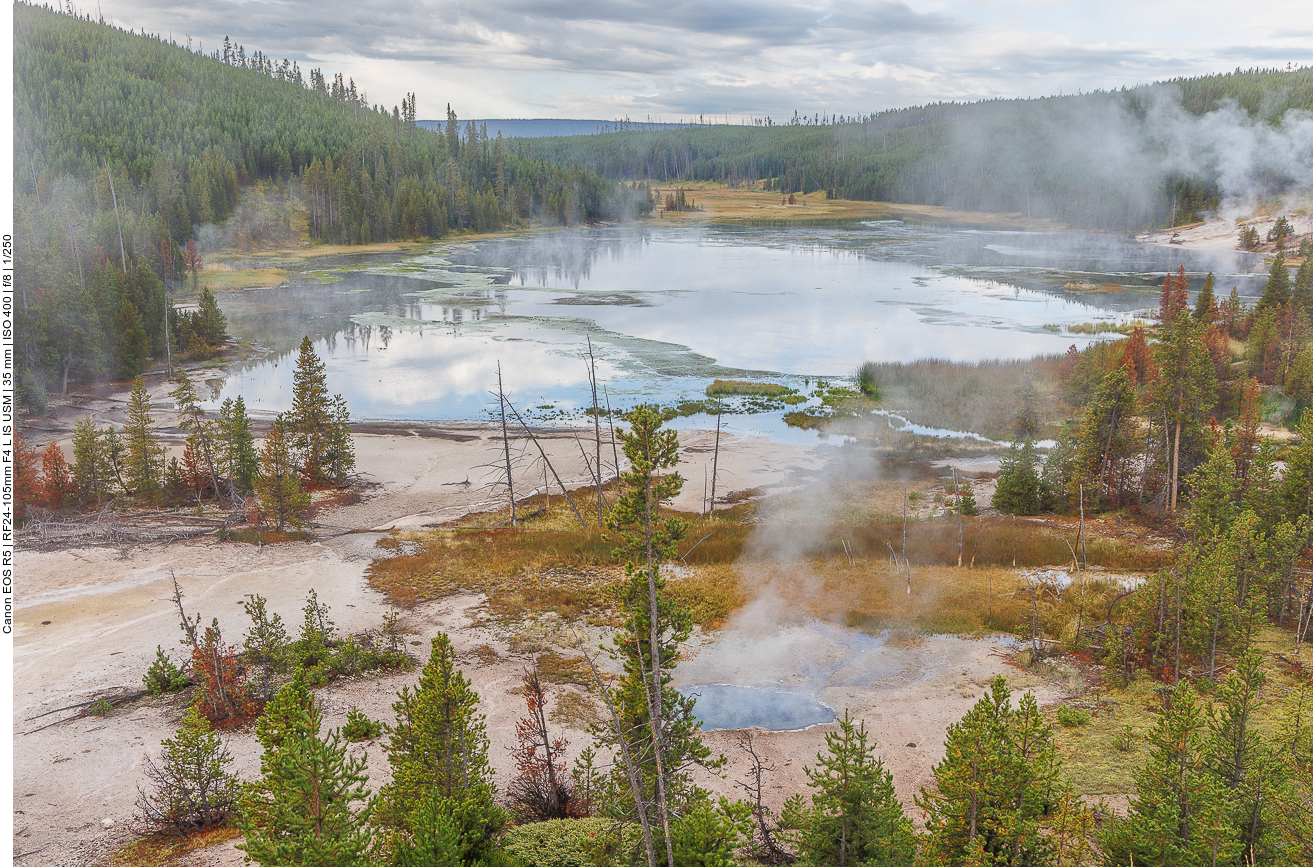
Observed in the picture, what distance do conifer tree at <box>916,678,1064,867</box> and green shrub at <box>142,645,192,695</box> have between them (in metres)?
19.9

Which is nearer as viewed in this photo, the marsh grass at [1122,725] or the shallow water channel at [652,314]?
the marsh grass at [1122,725]

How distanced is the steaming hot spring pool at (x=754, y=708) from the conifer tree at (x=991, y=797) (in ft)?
27.9

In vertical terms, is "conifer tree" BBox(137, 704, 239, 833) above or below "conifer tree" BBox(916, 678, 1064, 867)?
below

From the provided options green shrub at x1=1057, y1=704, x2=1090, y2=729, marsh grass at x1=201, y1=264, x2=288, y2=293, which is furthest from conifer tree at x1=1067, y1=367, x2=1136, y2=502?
marsh grass at x1=201, y1=264, x2=288, y2=293

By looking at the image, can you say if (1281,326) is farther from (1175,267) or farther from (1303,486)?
(1175,267)

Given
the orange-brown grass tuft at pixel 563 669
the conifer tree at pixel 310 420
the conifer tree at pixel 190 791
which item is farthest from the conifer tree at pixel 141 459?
the conifer tree at pixel 190 791

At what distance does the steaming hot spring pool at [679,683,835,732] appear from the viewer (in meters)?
22.1

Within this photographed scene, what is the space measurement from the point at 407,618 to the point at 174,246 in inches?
3514

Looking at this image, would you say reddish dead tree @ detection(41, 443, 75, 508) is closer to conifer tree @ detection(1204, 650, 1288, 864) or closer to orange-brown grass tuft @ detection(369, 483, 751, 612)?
orange-brown grass tuft @ detection(369, 483, 751, 612)

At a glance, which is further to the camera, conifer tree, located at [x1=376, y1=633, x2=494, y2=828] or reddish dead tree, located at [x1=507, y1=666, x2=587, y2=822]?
reddish dead tree, located at [x1=507, y1=666, x2=587, y2=822]

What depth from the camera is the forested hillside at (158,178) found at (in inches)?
2400

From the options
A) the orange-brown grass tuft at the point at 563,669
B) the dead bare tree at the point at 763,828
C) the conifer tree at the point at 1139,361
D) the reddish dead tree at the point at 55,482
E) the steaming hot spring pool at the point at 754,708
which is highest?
the conifer tree at the point at 1139,361

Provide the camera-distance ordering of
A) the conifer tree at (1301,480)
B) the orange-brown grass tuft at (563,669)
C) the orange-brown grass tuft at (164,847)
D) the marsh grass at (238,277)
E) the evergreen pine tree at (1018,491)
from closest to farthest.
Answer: the orange-brown grass tuft at (164,847)
the orange-brown grass tuft at (563,669)
the conifer tree at (1301,480)
the evergreen pine tree at (1018,491)
the marsh grass at (238,277)

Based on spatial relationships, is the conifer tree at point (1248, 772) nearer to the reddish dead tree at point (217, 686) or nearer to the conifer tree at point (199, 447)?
the reddish dead tree at point (217, 686)
